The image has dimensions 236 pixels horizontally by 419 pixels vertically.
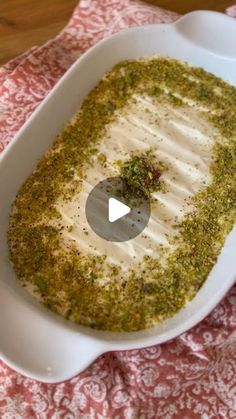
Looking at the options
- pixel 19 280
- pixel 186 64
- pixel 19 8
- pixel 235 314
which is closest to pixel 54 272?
pixel 19 280

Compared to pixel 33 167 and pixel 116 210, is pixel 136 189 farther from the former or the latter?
pixel 33 167

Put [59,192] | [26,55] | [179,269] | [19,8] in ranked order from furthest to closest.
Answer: [19,8], [26,55], [59,192], [179,269]

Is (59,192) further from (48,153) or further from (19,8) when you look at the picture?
(19,8)

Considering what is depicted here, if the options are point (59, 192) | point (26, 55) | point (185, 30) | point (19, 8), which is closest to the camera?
point (59, 192)

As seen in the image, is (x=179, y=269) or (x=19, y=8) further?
(x=19, y=8)

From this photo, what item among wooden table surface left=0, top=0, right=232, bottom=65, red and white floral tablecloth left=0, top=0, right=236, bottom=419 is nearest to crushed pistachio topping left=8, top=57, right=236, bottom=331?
red and white floral tablecloth left=0, top=0, right=236, bottom=419

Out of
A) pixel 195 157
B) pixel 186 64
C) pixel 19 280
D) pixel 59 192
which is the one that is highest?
pixel 186 64
